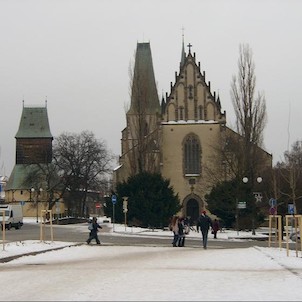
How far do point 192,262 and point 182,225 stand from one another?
34.9 ft

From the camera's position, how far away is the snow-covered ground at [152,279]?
10414 mm

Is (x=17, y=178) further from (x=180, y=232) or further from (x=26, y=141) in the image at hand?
(x=180, y=232)

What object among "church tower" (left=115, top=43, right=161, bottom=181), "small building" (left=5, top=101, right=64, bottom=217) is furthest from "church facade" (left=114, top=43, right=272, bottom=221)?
"small building" (left=5, top=101, right=64, bottom=217)

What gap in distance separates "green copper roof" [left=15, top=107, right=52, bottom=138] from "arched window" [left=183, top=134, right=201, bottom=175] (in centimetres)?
4106

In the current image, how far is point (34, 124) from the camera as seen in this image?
110500mm

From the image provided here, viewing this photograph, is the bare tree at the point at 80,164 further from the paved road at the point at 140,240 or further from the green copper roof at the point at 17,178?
the paved road at the point at 140,240

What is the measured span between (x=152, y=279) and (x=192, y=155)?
62.8 metres

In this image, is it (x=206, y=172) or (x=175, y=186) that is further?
(x=175, y=186)

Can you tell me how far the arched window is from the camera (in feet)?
246

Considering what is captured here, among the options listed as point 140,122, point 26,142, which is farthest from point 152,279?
point 26,142

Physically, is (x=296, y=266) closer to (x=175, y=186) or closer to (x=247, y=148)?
(x=247, y=148)

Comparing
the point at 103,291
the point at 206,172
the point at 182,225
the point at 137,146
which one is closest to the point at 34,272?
the point at 103,291

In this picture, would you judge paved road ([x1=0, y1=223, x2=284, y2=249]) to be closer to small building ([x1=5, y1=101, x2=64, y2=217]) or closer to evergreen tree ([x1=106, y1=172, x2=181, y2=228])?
evergreen tree ([x1=106, y1=172, x2=181, y2=228])

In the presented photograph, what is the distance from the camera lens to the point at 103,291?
36.1 ft
